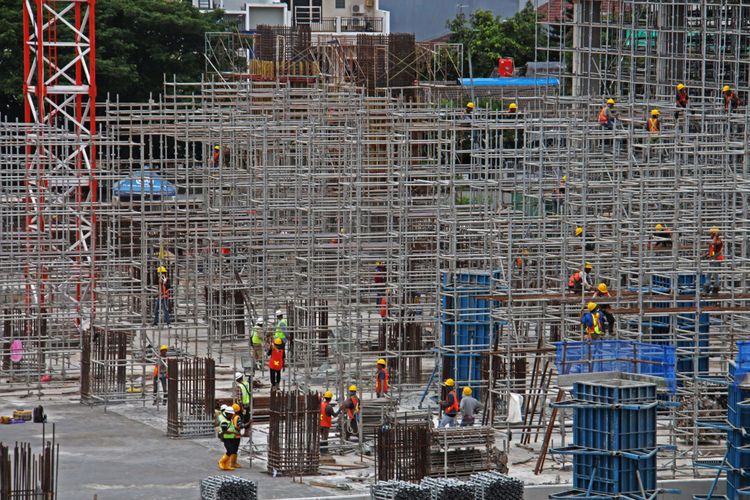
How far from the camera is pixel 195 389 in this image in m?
35.2

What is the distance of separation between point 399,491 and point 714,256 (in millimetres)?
11376

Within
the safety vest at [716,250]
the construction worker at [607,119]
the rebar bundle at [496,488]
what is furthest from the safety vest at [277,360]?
the construction worker at [607,119]

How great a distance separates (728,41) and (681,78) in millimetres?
1743

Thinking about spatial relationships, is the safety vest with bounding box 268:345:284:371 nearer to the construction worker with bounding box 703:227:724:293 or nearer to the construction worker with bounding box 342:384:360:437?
the construction worker with bounding box 342:384:360:437

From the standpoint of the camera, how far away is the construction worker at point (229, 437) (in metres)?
31.7

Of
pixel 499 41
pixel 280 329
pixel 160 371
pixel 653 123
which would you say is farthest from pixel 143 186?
pixel 499 41

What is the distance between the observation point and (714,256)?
1469 inches

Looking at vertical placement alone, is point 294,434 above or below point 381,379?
below

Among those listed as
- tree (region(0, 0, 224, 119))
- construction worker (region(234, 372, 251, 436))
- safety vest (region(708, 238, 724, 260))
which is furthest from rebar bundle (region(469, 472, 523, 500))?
tree (region(0, 0, 224, 119))

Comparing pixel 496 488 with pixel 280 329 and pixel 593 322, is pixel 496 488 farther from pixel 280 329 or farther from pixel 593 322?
pixel 280 329

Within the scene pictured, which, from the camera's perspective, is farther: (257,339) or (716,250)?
(257,339)

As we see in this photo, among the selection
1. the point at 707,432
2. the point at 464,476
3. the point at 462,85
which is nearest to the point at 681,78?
the point at 462,85

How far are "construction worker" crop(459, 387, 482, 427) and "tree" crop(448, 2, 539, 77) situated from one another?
50405mm

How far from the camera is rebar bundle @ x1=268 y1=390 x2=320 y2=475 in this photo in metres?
31.8
